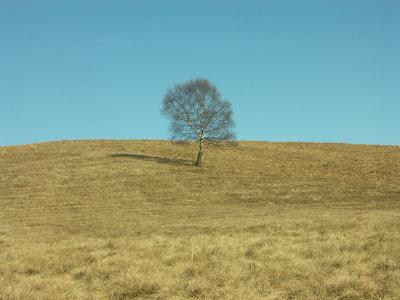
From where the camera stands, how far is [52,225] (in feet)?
90.3

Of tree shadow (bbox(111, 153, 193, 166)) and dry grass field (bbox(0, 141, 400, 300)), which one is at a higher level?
tree shadow (bbox(111, 153, 193, 166))

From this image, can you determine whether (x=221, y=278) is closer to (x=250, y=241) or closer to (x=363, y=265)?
(x=363, y=265)

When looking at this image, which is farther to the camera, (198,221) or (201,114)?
(201,114)

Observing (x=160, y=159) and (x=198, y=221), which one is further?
(x=160, y=159)

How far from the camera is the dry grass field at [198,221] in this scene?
10.0 meters

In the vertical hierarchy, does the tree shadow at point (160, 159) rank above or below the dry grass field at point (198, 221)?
above

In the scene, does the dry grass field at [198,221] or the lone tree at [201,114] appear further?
the lone tree at [201,114]

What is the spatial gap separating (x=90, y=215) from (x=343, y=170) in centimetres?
3364

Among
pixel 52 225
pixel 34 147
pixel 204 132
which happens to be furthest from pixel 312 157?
pixel 52 225

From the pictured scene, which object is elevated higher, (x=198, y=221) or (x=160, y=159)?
(x=160, y=159)

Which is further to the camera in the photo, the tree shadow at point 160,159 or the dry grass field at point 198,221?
the tree shadow at point 160,159

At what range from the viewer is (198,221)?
27.9 meters

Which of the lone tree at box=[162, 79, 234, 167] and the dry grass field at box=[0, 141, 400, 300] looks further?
the lone tree at box=[162, 79, 234, 167]

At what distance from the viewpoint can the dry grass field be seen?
10.0 meters
